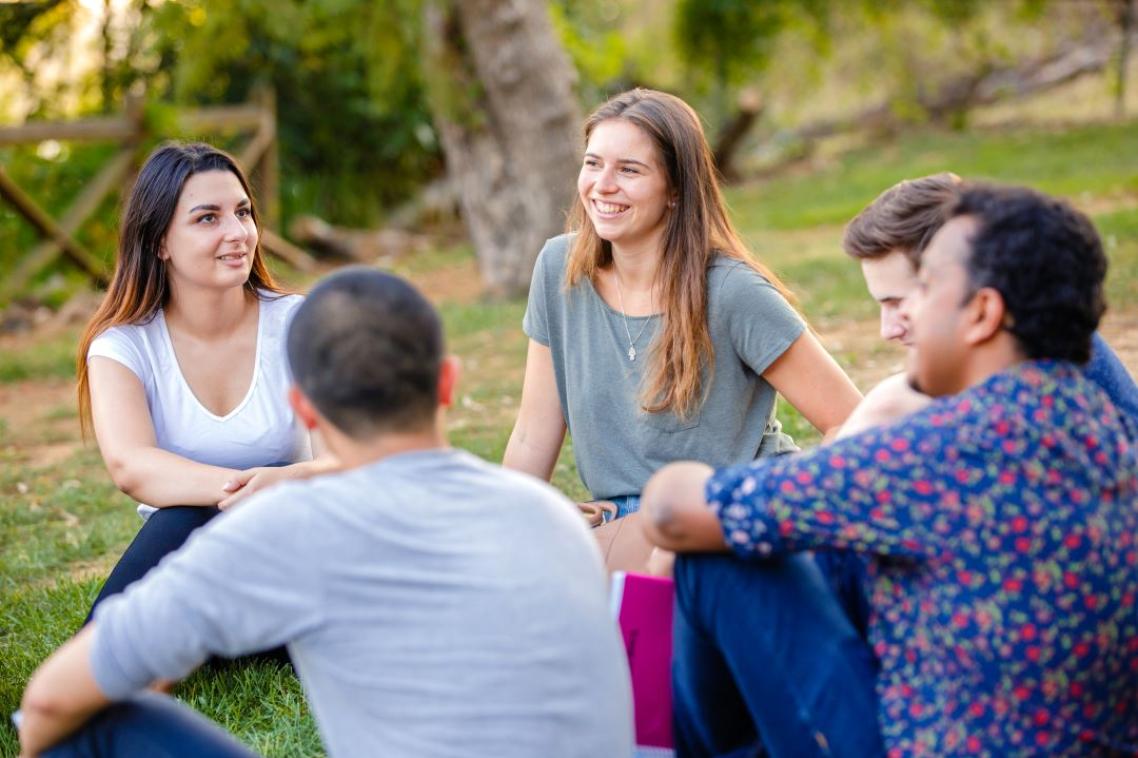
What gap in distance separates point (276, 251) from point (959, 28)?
8.86 m

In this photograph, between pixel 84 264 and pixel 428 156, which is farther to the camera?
pixel 428 156

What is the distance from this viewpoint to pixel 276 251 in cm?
1216

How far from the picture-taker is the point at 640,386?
134 inches

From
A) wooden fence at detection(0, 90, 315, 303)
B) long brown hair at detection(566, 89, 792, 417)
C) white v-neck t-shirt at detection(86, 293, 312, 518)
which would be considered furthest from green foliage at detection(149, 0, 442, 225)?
long brown hair at detection(566, 89, 792, 417)

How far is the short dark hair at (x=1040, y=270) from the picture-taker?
2.06 metres

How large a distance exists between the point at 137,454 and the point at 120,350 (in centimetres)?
31

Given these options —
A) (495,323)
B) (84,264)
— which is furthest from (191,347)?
(84,264)

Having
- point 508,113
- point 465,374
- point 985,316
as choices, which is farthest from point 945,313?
point 508,113

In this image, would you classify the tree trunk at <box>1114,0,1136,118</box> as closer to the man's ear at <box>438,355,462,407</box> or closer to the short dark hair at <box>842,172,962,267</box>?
the short dark hair at <box>842,172,962,267</box>

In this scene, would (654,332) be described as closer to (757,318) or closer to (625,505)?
(757,318)

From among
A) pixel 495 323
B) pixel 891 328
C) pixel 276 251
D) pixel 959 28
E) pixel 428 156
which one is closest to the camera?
pixel 891 328

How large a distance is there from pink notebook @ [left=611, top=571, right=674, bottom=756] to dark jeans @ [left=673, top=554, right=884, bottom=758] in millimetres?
203

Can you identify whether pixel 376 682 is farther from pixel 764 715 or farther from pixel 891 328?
pixel 891 328

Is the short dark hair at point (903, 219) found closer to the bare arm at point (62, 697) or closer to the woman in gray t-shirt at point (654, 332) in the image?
the woman in gray t-shirt at point (654, 332)
